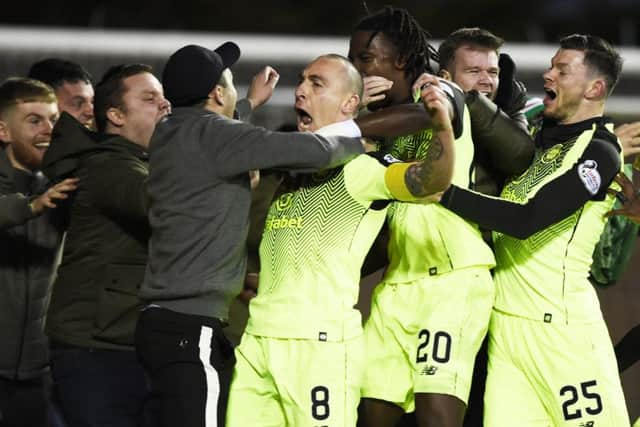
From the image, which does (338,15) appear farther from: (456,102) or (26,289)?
(456,102)

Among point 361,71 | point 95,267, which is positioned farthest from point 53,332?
point 361,71

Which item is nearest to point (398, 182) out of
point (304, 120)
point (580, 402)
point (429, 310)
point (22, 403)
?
point (304, 120)

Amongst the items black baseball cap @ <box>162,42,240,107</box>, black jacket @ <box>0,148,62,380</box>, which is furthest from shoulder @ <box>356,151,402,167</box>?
black jacket @ <box>0,148,62,380</box>

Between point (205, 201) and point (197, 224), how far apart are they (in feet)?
0.30

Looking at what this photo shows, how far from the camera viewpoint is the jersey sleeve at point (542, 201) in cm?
518

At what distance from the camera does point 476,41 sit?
5.85 meters

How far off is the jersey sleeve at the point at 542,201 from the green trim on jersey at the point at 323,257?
0.33 metres

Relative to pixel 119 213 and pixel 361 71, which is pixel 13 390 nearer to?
pixel 119 213

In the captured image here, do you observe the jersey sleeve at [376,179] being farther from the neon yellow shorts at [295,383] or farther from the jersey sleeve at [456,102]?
the neon yellow shorts at [295,383]

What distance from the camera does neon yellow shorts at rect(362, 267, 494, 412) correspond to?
5.30 meters

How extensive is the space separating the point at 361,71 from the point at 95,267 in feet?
4.69

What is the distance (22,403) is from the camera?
20.7 ft

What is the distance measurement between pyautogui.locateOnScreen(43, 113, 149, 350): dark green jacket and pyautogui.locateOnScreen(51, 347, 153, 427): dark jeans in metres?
0.06

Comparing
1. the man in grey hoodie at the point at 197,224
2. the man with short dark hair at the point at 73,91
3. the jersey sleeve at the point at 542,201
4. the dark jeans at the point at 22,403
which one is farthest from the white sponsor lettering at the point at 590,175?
the man with short dark hair at the point at 73,91
